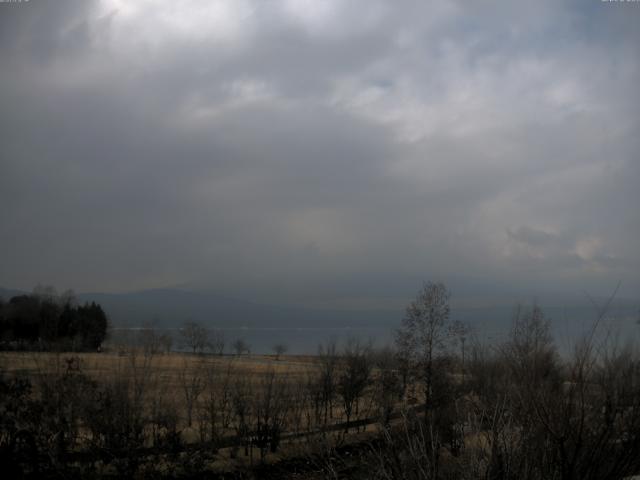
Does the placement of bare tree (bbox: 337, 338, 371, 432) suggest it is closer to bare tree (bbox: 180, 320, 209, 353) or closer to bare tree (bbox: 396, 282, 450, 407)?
bare tree (bbox: 396, 282, 450, 407)

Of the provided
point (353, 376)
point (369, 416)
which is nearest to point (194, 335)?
point (369, 416)

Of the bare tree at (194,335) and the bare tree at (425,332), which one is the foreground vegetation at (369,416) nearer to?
the bare tree at (425,332)

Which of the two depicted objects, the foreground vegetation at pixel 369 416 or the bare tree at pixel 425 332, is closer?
the foreground vegetation at pixel 369 416

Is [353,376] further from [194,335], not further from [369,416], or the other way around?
[194,335]

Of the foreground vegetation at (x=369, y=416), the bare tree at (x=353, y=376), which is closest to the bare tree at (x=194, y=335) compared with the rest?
the bare tree at (x=353, y=376)

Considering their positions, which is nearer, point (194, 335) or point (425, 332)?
point (425, 332)

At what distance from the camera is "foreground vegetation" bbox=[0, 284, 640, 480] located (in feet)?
18.5

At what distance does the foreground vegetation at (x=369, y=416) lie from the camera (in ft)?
18.5

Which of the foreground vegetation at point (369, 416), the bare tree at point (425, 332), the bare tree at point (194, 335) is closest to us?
the foreground vegetation at point (369, 416)

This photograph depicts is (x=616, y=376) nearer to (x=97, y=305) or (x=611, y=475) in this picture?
(x=611, y=475)

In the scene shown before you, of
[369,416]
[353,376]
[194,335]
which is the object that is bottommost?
[194,335]

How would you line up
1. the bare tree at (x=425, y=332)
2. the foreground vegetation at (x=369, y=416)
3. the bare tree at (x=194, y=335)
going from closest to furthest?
the foreground vegetation at (x=369, y=416) < the bare tree at (x=425, y=332) < the bare tree at (x=194, y=335)

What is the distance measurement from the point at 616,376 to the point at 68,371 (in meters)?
13.6

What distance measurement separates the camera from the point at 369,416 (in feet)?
98.5
